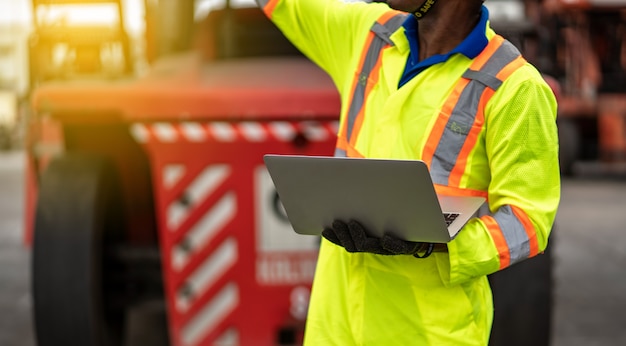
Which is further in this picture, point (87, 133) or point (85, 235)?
point (87, 133)

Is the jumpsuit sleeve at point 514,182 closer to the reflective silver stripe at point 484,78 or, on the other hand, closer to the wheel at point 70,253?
the reflective silver stripe at point 484,78

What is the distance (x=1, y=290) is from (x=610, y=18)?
1129 centimetres

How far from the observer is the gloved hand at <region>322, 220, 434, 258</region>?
2441 millimetres

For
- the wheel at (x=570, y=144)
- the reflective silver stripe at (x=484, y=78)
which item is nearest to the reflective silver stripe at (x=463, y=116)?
the reflective silver stripe at (x=484, y=78)

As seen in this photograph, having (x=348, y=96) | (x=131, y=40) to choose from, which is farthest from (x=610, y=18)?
(x=348, y=96)

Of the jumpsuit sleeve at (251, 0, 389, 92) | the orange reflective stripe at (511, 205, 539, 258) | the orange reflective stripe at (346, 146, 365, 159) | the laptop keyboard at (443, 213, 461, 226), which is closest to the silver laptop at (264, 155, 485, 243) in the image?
the laptop keyboard at (443, 213, 461, 226)

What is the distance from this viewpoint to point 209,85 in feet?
14.9

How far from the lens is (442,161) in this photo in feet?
8.53

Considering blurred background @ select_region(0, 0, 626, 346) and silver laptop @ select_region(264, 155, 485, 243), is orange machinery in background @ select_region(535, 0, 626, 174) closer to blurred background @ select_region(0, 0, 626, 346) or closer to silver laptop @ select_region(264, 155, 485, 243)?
blurred background @ select_region(0, 0, 626, 346)

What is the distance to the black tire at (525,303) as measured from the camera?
14.2 ft

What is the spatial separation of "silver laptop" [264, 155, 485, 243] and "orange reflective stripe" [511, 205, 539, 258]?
0.33 ft

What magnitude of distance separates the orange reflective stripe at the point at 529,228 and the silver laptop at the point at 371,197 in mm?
101

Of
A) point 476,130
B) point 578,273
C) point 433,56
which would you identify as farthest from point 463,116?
point 578,273

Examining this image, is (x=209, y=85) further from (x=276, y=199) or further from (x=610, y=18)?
(x=610, y=18)
